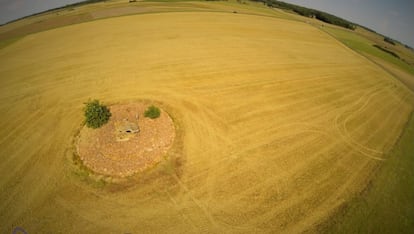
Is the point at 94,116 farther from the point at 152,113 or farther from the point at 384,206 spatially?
the point at 384,206

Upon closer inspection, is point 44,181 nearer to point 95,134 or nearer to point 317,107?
point 95,134

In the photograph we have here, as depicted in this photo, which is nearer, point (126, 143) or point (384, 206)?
point (384, 206)

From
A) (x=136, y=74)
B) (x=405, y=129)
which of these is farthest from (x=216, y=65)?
(x=405, y=129)

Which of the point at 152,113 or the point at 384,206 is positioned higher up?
the point at 152,113

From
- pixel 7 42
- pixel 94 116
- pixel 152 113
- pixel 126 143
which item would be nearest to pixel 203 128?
pixel 152 113

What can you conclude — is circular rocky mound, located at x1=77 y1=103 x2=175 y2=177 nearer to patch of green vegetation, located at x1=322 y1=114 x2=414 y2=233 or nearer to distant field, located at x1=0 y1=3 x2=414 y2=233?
distant field, located at x1=0 y1=3 x2=414 y2=233

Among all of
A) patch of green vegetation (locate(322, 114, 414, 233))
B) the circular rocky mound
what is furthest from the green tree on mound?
patch of green vegetation (locate(322, 114, 414, 233))

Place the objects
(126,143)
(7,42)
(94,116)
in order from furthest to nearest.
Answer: (7,42) < (94,116) < (126,143)
